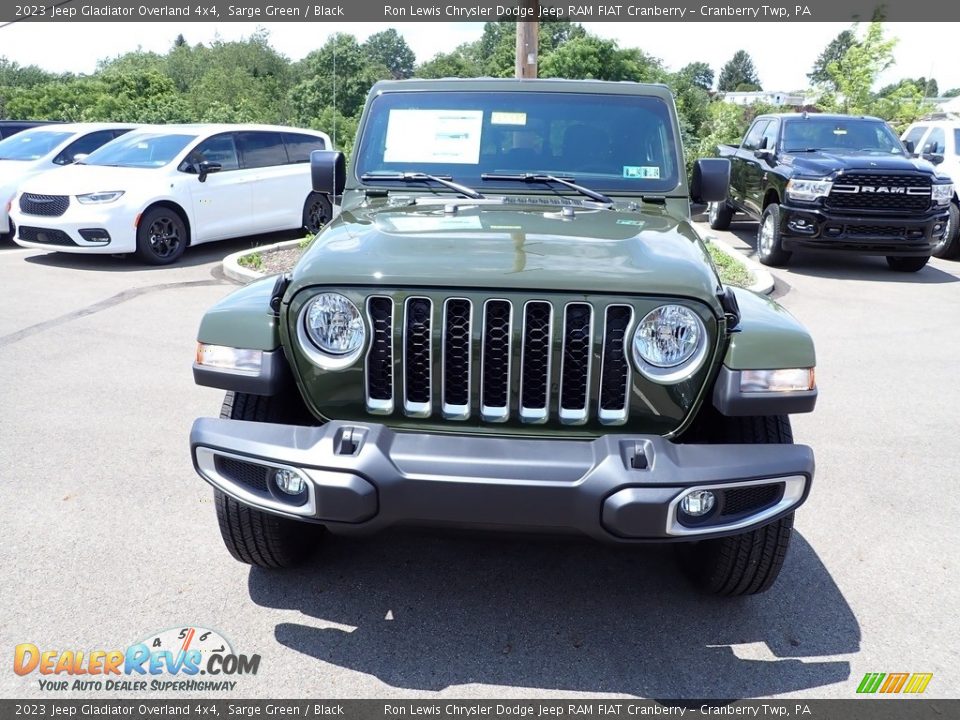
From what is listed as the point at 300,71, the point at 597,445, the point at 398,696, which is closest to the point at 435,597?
the point at 398,696

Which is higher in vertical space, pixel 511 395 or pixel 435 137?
pixel 435 137

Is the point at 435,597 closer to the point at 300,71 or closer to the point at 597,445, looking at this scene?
the point at 597,445

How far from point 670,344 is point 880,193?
826 centimetres

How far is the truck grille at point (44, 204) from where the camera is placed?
32.3ft

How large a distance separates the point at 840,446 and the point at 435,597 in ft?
9.29

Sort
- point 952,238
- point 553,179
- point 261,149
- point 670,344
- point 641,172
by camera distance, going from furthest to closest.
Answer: point 952,238, point 261,149, point 641,172, point 553,179, point 670,344

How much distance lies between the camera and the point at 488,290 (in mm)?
2561

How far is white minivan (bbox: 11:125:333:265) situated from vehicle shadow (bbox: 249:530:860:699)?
300 inches

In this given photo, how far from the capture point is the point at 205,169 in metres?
10.6

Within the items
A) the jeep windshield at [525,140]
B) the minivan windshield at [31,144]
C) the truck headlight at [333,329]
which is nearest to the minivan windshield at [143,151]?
the minivan windshield at [31,144]

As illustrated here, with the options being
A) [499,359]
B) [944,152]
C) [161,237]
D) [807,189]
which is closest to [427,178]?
[499,359]

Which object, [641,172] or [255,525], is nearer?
[255,525]

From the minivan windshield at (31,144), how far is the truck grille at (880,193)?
36.2ft

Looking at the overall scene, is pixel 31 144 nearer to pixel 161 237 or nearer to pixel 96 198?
pixel 96 198
